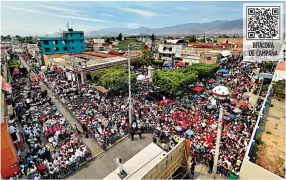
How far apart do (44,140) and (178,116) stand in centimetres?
1343

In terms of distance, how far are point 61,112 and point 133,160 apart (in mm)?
14269

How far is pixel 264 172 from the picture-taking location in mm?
9992

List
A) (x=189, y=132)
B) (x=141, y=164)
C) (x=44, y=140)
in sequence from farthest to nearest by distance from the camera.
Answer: (x=44, y=140)
(x=189, y=132)
(x=141, y=164)

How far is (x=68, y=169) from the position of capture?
11828mm

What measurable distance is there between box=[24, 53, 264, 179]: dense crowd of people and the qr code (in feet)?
27.7

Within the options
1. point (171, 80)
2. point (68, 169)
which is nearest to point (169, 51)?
point (171, 80)

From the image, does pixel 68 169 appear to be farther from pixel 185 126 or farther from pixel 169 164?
pixel 185 126

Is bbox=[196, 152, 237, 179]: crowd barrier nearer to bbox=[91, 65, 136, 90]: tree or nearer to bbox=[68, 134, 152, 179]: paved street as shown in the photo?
bbox=[68, 134, 152, 179]: paved street

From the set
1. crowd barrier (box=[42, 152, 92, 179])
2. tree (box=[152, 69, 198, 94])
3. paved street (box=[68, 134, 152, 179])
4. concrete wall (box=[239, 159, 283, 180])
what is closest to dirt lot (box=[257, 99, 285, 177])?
concrete wall (box=[239, 159, 283, 180])

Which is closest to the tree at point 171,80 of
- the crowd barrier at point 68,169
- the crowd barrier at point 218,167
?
the crowd barrier at point 218,167

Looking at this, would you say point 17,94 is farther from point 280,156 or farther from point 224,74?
point 224,74

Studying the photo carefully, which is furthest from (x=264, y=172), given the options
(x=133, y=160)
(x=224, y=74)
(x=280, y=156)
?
(x=224, y=74)

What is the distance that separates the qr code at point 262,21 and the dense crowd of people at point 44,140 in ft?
81.3

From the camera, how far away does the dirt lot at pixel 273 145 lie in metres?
13.2
